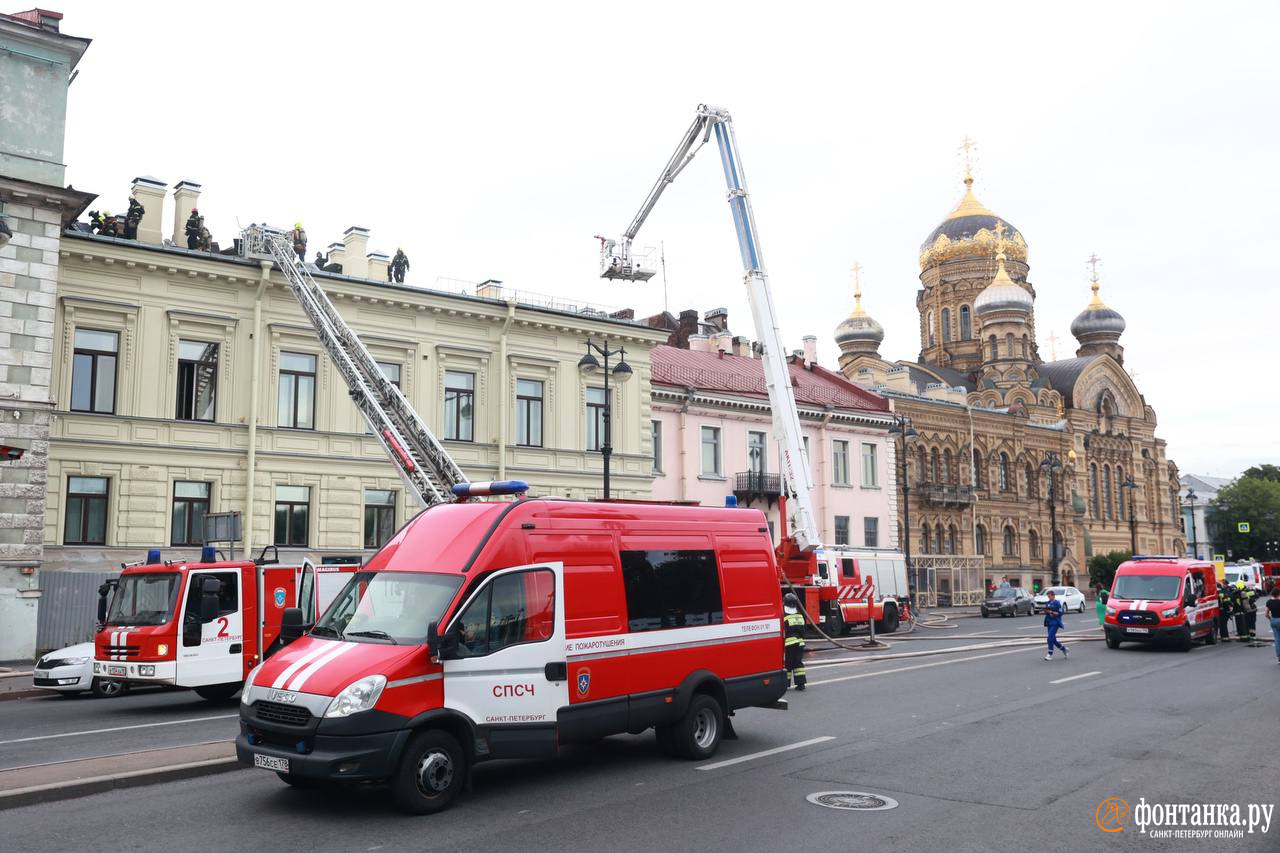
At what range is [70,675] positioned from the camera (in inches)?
696

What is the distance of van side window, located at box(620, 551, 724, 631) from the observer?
10.3 meters

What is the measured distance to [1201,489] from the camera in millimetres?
143500

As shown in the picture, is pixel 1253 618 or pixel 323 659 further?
pixel 1253 618

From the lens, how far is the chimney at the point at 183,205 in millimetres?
28641

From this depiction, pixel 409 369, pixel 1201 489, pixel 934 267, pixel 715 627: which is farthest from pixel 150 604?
pixel 1201 489

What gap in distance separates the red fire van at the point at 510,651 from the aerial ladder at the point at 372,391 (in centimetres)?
1128

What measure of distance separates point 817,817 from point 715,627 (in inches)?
120

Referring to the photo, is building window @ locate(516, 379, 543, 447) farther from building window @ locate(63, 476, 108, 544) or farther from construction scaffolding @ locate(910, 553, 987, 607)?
construction scaffolding @ locate(910, 553, 987, 607)

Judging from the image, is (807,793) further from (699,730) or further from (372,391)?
(372,391)

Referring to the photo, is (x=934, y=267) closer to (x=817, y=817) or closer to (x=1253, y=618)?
(x=1253, y=618)

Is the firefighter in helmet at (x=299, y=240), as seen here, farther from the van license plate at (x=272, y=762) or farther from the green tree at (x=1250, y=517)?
the green tree at (x=1250, y=517)

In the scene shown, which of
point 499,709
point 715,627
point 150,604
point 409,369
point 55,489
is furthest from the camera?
point 409,369

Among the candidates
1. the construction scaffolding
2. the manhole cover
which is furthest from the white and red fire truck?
the construction scaffolding

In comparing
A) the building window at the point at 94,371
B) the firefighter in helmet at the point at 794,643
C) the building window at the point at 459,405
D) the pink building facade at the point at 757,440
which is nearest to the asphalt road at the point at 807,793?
the firefighter in helmet at the point at 794,643
